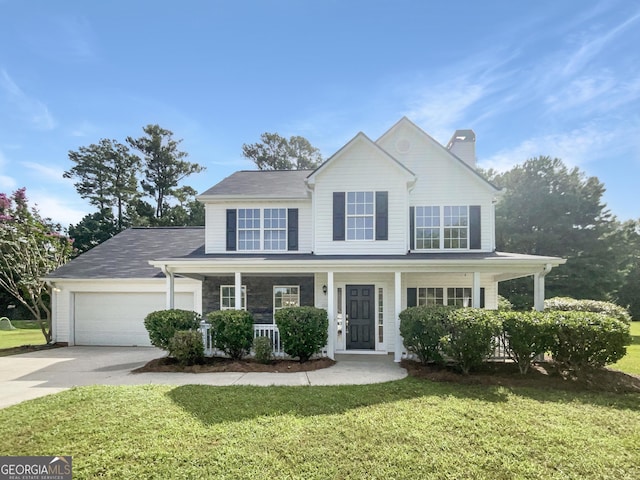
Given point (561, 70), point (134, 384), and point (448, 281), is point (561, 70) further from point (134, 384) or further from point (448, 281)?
point (134, 384)

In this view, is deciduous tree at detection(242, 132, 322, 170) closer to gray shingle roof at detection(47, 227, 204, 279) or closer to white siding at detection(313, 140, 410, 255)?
gray shingle roof at detection(47, 227, 204, 279)

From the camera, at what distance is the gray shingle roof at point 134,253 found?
13.6 meters

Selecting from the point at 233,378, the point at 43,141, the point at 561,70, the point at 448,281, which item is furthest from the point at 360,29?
the point at 43,141

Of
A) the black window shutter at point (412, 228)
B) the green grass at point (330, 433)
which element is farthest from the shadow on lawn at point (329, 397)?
the black window shutter at point (412, 228)

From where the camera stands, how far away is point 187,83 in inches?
508

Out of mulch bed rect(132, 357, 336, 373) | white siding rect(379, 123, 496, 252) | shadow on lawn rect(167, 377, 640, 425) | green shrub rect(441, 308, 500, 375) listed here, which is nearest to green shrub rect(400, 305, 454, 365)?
green shrub rect(441, 308, 500, 375)

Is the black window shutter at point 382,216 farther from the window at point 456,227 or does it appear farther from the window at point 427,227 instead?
the window at point 456,227

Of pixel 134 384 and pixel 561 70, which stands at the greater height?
pixel 561 70

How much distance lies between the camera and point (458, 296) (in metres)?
12.2

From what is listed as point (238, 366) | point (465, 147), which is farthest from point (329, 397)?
point (465, 147)

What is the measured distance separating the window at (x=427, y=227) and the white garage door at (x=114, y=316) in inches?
351

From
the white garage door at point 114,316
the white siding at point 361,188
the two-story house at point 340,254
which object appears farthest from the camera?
the white garage door at point 114,316

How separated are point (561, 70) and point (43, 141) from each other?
20.0 meters

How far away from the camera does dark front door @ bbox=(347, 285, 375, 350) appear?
11523 millimetres
